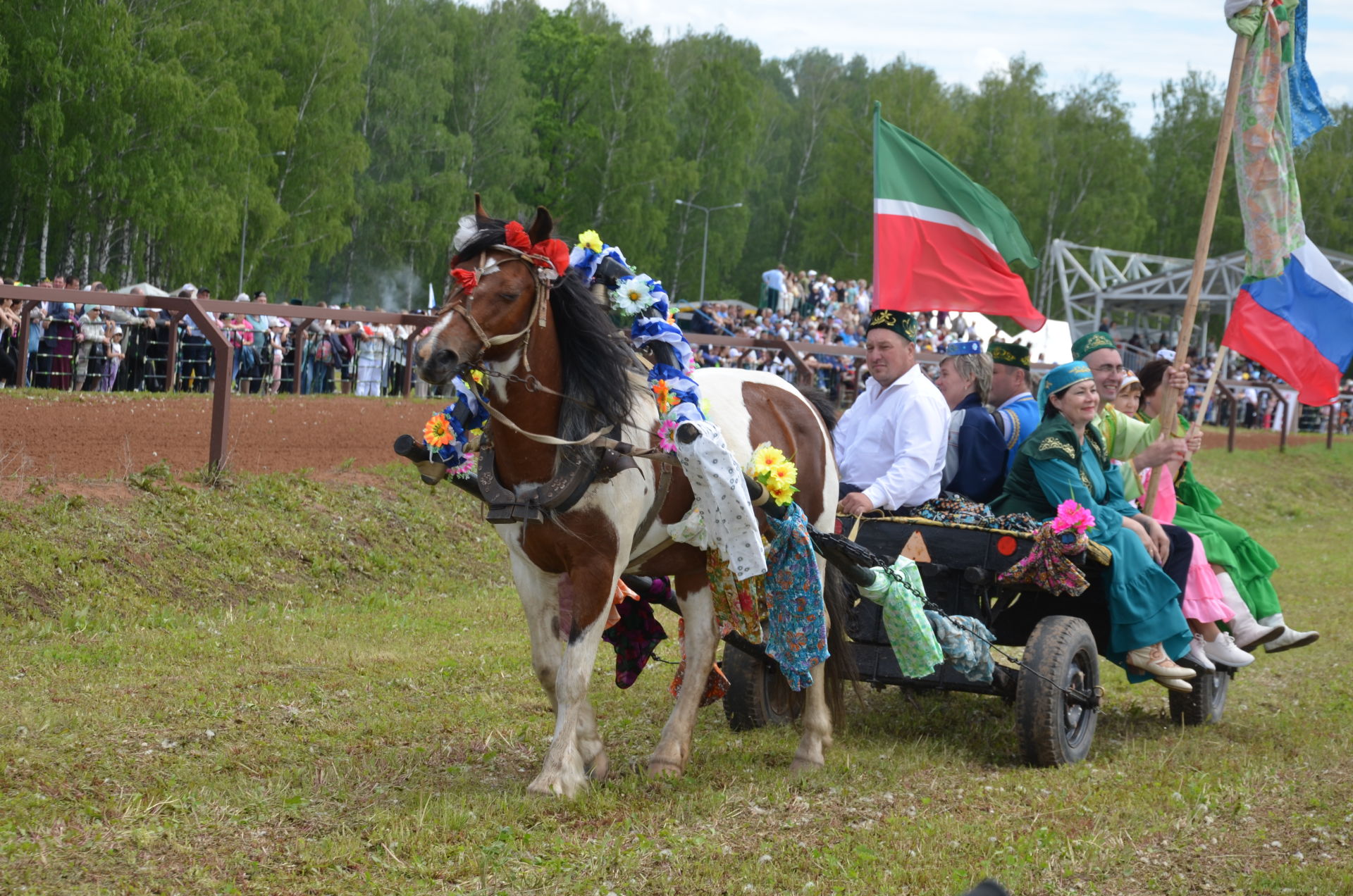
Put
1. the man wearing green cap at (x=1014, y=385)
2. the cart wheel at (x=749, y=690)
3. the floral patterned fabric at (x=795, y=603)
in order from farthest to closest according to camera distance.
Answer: the man wearing green cap at (x=1014, y=385), the cart wheel at (x=749, y=690), the floral patterned fabric at (x=795, y=603)

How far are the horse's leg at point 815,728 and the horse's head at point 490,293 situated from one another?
189cm

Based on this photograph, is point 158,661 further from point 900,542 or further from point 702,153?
point 702,153

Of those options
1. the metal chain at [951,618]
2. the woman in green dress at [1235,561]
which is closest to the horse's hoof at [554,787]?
the metal chain at [951,618]

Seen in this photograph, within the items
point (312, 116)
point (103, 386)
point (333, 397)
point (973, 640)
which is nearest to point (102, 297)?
point (103, 386)

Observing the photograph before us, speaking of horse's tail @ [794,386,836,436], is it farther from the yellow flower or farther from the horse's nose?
the horse's nose

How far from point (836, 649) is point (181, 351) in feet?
34.5

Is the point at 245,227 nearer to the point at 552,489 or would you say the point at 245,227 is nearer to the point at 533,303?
the point at 533,303

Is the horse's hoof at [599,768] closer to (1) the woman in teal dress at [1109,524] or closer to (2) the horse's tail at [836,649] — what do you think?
(2) the horse's tail at [836,649]

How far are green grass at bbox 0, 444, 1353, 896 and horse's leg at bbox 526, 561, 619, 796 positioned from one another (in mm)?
125

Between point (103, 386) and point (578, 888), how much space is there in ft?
37.3

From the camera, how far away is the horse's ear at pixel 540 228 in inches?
206

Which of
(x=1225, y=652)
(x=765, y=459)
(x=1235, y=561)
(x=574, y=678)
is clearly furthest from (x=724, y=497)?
(x=1235, y=561)

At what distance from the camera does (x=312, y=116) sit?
36312mm

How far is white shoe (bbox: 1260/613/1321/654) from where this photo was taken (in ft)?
24.5
